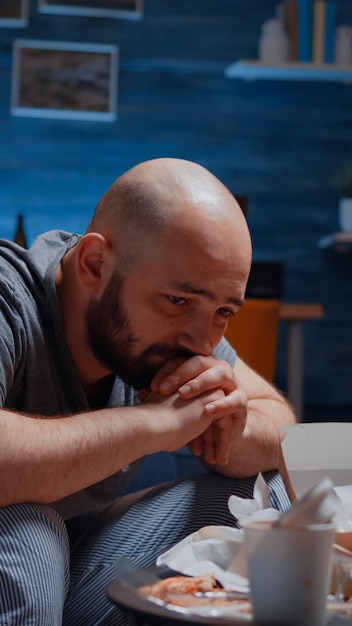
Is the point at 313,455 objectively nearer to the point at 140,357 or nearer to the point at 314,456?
the point at 314,456

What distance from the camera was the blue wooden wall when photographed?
4676 millimetres

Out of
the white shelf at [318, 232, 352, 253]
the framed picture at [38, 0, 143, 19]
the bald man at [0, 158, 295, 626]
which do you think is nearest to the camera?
the bald man at [0, 158, 295, 626]

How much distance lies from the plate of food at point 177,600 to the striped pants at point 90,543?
0.87ft

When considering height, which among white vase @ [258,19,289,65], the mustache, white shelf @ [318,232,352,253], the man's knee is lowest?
the man's knee

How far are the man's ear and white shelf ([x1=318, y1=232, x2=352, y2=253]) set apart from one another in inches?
120

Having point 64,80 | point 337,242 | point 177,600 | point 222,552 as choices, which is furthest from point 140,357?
point 64,80

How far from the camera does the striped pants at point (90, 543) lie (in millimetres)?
1058

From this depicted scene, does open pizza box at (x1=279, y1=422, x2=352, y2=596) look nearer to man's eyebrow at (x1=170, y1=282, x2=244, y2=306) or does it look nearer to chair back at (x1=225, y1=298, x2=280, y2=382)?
man's eyebrow at (x1=170, y1=282, x2=244, y2=306)

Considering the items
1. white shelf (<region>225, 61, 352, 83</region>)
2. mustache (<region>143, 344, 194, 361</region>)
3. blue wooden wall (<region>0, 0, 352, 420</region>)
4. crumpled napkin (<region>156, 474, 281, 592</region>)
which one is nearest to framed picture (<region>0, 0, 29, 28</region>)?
blue wooden wall (<region>0, 0, 352, 420</region>)

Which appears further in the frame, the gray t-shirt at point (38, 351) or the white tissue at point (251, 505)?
the gray t-shirt at point (38, 351)

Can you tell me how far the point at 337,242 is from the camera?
451cm

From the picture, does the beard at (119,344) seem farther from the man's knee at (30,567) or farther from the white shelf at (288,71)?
A: the white shelf at (288,71)

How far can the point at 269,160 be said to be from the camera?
15.7ft

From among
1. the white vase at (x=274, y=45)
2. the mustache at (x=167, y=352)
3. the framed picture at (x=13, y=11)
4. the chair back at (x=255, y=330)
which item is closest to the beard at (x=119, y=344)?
the mustache at (x=167, y=352)
